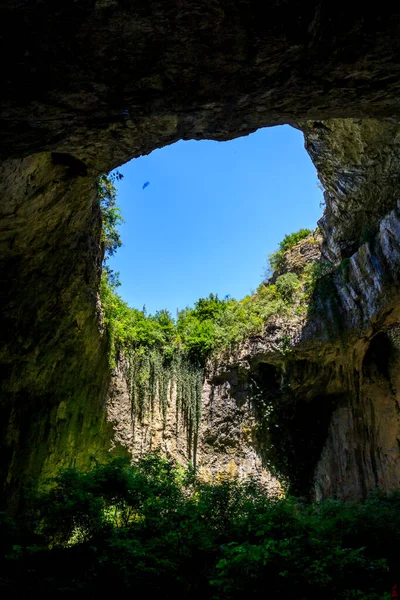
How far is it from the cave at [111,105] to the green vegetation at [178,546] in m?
3.05

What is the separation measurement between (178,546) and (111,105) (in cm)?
539

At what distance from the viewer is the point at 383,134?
28.3ft

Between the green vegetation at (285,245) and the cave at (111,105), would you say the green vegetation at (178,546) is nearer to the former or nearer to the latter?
the cave at (111,105)

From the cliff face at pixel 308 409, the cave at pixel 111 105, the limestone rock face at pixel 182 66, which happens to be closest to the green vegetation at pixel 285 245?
the cliff face at pixel 308 409

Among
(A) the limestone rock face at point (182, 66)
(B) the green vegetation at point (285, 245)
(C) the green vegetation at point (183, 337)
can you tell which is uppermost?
(B) the green vegetation at point (285, 245)

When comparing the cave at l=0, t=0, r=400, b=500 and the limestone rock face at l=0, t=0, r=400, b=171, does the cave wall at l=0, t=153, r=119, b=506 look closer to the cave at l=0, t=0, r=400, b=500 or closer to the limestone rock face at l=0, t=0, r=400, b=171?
the cave at l=0, t=0, r=400, b=500

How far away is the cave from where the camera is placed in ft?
10.4

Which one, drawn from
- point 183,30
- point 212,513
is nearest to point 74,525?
point 212,513

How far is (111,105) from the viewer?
12.9ft

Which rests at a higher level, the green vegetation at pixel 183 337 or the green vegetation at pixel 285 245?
the green vegetation at pixel 285 245

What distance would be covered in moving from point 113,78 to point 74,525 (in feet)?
19.5

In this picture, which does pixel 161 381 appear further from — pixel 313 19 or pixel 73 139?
pixel 313 19

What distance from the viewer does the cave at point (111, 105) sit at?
10.4ft


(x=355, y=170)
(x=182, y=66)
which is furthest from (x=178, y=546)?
(x=355, y=170)
